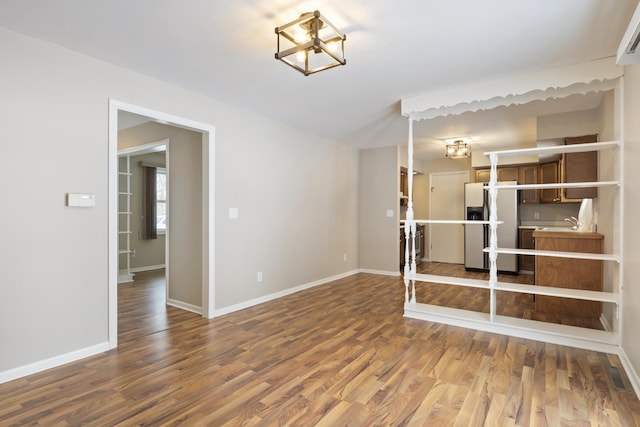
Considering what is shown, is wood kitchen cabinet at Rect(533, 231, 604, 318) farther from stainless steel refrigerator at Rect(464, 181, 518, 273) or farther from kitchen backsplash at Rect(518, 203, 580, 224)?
kitchen backsplash at Rect(518, 203, 580, 224)

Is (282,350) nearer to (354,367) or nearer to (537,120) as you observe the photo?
(354,367)

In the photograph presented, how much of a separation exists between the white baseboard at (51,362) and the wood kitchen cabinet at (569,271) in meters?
4.65

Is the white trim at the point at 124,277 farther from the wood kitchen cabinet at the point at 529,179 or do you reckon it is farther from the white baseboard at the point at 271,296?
the wood kitchen cabinet at the point at 529,179

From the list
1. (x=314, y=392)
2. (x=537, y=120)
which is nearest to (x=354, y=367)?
(x=314, y=392)

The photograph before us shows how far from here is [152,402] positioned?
2.06 meters

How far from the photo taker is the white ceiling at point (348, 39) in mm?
2096

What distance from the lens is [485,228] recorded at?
654 cm

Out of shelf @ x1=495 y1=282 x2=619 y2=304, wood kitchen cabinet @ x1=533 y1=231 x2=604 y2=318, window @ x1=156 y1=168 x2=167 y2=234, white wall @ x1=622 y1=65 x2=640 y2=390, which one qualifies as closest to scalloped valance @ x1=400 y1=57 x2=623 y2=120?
white wall @ x1=622 y1=65 x2=640 y2=390

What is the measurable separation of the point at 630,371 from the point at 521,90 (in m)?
2.48

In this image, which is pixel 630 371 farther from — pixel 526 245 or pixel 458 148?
pixel 526 245

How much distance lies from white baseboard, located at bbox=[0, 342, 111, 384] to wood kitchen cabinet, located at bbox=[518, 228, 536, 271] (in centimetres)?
675

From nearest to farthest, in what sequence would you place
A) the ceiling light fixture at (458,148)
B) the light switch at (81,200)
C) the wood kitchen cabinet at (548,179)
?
the light switch at (81,200) < the ceiling light fixture at (458,148) < the wood kitchen cabinet at (548,179)

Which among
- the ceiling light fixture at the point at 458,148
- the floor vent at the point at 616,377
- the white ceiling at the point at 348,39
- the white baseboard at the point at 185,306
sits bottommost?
the floor vent at the point at 616,377

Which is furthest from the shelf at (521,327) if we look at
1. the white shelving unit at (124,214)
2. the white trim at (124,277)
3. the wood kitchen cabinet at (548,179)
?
the white shelving unit at (124,214)
